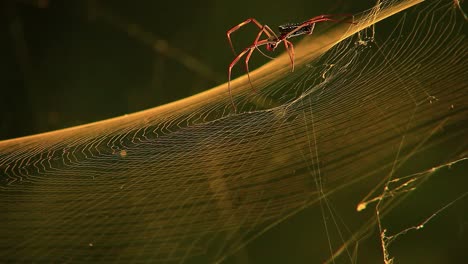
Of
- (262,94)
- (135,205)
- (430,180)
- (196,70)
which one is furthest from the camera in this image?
(196,70)

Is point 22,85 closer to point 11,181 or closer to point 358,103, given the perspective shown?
point 11,181

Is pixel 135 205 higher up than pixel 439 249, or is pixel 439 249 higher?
pixel 135 205

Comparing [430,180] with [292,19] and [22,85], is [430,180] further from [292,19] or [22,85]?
[22,85]

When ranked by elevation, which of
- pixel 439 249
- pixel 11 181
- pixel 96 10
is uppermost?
pixel 96 10

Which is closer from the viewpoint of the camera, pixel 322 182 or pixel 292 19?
pixel 322 182

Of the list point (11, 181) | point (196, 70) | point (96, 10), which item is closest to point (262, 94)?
point (196, 70)

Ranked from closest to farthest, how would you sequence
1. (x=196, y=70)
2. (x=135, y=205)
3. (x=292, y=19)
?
(x=135, y=205)
(x=292, y=19)
(x=196, y=70)
